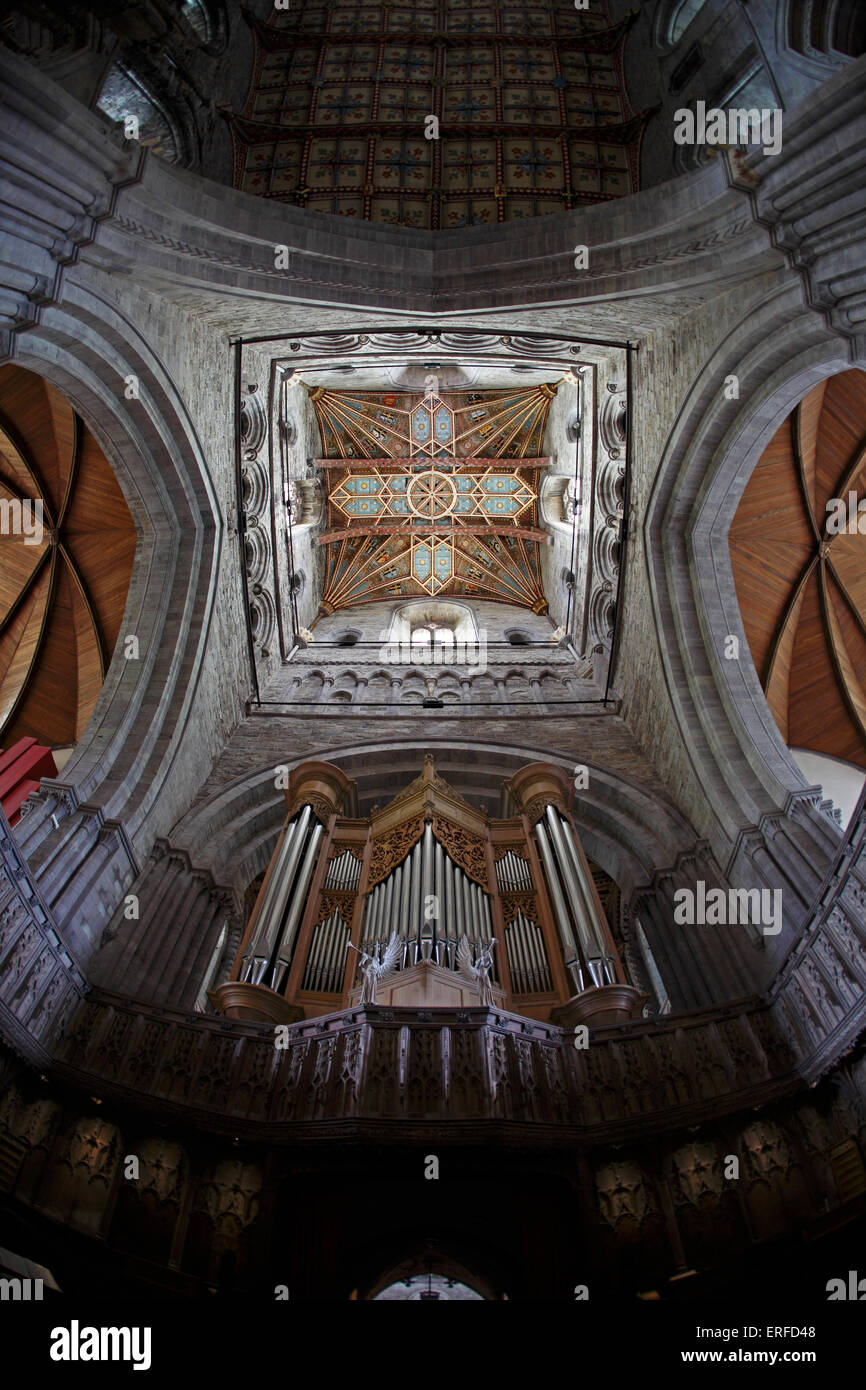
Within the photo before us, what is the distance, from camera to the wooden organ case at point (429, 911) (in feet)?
24.0

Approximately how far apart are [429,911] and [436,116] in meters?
12.6

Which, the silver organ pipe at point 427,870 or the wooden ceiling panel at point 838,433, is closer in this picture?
A: the silver organ pipe at point 427,870

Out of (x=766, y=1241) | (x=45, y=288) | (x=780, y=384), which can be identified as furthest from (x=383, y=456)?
(x=766, y=1241)

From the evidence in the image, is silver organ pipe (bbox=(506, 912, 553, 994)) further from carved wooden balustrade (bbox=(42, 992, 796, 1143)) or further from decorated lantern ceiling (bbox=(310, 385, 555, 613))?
decorated lantern ceiling (bbox=(310, 385, 555, 613))

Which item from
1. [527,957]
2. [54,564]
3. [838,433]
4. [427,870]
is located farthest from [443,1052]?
[54,564]

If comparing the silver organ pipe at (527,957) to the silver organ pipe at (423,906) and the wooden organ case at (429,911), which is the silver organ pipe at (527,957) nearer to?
the wooden organ case at (429,911)

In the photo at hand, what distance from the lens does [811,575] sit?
510 inches

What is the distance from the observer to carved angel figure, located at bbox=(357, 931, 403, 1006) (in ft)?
23.2

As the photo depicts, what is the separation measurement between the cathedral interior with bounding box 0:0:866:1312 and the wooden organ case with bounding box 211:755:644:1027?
2.3 inches

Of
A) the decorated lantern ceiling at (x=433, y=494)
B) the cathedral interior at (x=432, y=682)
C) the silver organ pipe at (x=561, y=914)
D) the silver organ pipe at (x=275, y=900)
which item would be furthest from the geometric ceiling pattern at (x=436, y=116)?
the silver organ pipe at (x=561, y=914)

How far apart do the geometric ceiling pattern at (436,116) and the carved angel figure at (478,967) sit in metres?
10.9

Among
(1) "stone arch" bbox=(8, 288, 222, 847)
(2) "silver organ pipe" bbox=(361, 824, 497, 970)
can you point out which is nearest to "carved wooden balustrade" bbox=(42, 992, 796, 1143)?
(2) "silver organ pipe" bbox=(361, 824, 497, 970)

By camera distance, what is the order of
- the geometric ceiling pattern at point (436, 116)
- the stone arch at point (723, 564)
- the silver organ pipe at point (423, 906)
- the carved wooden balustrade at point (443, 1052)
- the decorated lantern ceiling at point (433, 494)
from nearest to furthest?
the carved wooden balustrade at point (443, 1052), the silver organ pipe at point (423, 906), the stone arch at point (723, 564), the geometric ceiling pattern at point (436, 116), the decorated lantern ceiling at point (433, 494)

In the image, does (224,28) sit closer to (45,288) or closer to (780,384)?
(45,288)
